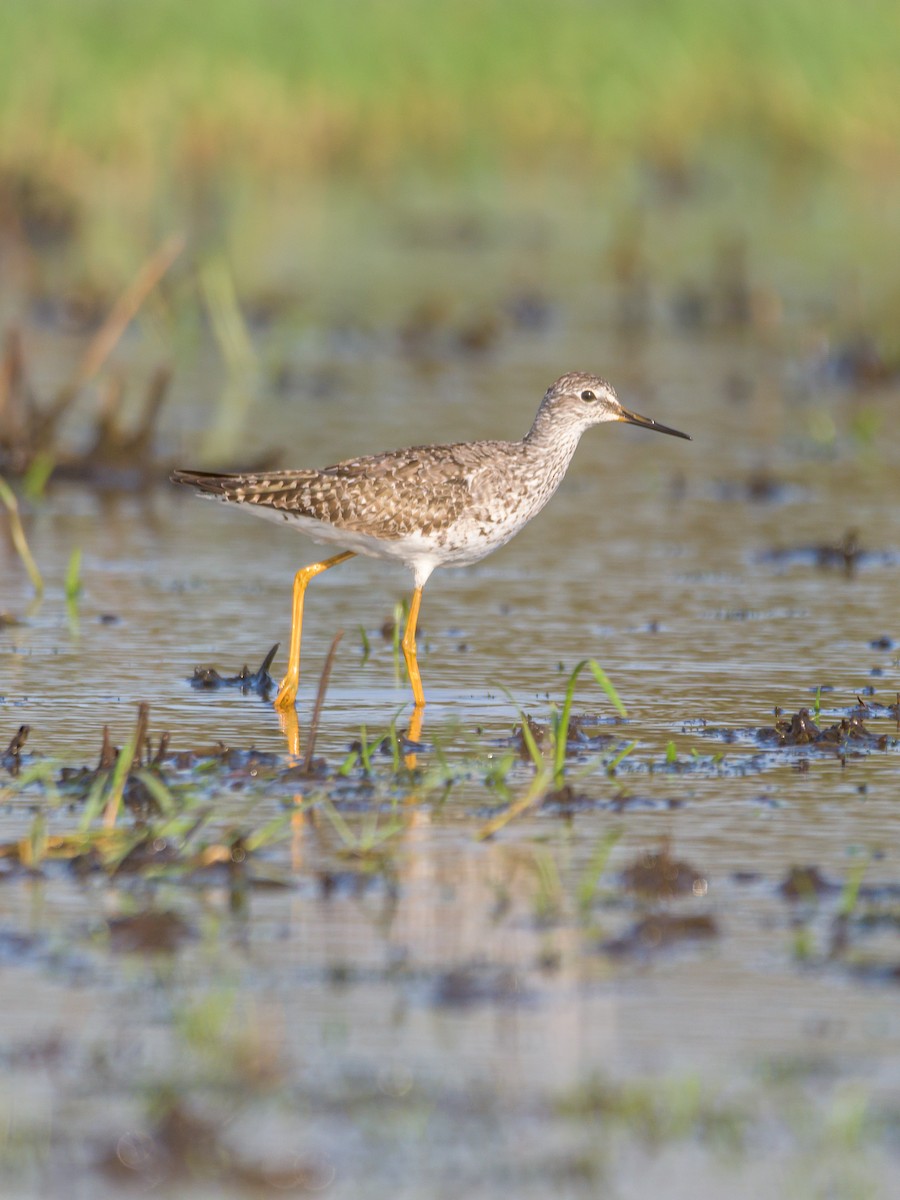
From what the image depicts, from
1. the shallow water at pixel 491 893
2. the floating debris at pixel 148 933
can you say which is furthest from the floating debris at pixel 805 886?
the floating debris at pixel 148 933

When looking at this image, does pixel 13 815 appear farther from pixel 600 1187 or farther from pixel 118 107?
pixel 118 107

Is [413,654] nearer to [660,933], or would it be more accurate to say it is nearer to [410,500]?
[410,500]

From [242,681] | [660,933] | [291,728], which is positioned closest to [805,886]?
[660,933]

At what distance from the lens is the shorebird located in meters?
9.48

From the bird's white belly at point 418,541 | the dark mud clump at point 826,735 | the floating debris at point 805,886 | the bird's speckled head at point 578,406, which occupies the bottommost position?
the floating debris at point 805,886

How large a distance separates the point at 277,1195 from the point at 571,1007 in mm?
1172

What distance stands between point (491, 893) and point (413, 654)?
286 centimetres

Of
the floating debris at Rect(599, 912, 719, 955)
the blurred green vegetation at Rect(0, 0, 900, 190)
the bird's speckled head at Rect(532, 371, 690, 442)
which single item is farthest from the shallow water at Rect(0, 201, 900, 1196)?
the blurred green vegetation at Rect(0, 0, 900, 190)

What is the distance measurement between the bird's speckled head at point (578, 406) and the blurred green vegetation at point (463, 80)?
15249 millimetres

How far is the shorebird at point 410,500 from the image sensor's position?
31.1ft

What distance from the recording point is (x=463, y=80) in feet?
88.4

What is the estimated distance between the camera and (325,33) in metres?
26.3

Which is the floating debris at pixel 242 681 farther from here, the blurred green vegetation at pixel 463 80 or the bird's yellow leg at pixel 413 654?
the blurred green vegetation at pixel 463 80

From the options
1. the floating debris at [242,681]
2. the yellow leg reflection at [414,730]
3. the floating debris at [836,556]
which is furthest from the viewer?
the floating debris at [836,556]
